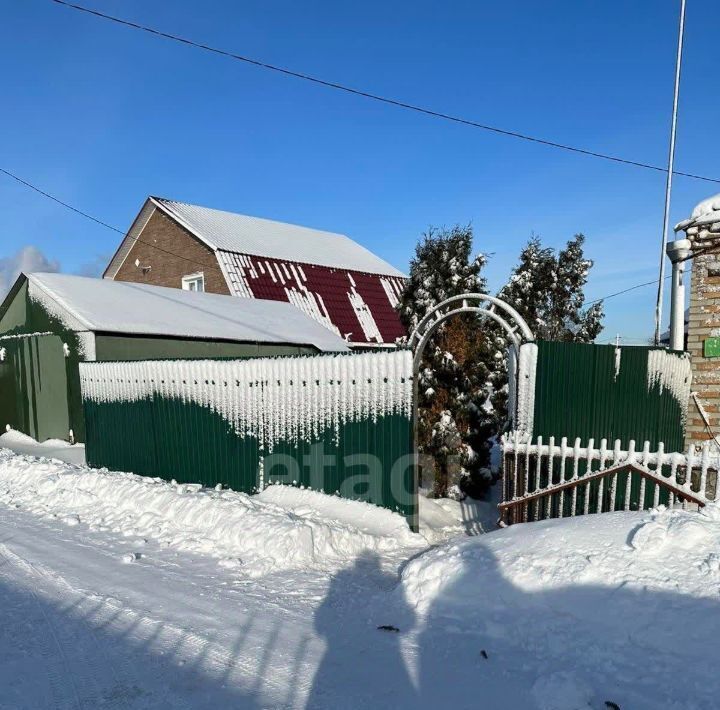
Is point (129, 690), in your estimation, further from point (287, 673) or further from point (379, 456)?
point (379, 456)

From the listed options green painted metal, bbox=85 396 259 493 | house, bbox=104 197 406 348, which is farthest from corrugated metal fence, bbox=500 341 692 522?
house, bbox=104 197 406 348

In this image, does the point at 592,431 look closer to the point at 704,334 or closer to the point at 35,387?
the point at 704,334

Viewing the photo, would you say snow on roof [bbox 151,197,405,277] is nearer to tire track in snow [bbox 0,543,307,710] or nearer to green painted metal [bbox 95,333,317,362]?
green painted metal [bbox 95,333,317,362]

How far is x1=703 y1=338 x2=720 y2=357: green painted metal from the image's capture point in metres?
7.27

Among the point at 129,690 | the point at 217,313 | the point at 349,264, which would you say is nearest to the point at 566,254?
the point at 349,264

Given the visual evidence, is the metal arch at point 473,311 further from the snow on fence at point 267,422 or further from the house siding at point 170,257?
the house siding at point 170,257

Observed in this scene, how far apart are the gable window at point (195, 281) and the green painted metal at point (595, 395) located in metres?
18.9

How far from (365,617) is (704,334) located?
20.3ft

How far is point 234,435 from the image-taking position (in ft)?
24.0

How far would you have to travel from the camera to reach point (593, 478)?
5176 mm

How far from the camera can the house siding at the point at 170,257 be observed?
871 inches

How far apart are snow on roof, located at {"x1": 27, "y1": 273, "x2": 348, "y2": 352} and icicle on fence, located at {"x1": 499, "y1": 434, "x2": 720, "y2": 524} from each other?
8.46 m

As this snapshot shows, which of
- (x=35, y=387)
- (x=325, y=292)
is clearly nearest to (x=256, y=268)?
(x=325, y=292)

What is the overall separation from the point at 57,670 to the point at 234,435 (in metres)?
4.17
